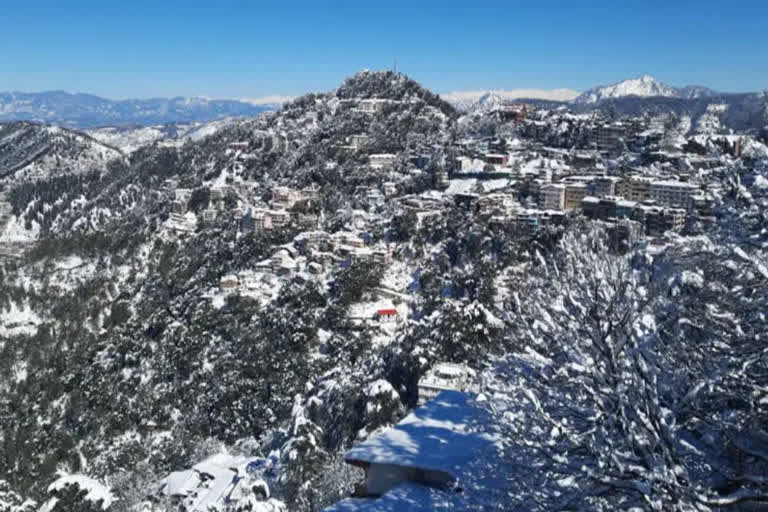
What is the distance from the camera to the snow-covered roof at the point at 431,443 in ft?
23.7

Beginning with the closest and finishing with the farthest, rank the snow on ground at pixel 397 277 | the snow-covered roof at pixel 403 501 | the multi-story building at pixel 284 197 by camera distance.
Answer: the snow-covered roof at pixel 403 501, the snow on ground at pixel 397 277, the multi-story building at pixel 284 197

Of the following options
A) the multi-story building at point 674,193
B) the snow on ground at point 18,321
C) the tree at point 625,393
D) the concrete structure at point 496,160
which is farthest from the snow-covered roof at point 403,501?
the concrete structure at point 496,160

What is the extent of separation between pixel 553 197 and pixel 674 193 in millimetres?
7196

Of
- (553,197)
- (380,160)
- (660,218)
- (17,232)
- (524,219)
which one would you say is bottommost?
(17,232)

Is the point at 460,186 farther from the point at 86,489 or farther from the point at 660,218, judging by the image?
the point at 86,489

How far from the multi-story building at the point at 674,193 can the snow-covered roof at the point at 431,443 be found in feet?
109

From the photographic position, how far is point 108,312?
49.0 metres

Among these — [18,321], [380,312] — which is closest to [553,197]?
[380,312]

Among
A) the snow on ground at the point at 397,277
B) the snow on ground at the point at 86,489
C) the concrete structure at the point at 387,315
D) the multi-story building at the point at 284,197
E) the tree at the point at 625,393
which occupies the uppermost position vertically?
the tree at the point at 625,393

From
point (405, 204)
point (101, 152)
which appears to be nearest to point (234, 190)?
point (405, 204)

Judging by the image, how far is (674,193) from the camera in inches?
1538

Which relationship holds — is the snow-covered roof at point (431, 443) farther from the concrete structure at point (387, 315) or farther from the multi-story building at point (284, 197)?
the multi-story building at point (284, 197)

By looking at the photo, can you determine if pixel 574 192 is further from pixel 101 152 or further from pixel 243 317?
pixel 101 152

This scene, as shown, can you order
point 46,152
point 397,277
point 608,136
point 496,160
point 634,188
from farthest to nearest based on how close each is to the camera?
point 46,152, point 608,136, point 496,160, point 634,188, point 397,277
